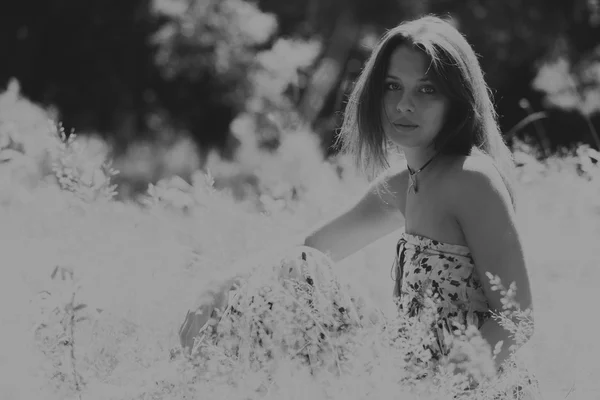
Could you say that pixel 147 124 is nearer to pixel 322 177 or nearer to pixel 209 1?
pixel 209 1

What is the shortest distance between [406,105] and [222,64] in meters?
6.58

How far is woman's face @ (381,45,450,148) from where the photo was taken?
2.09 metres

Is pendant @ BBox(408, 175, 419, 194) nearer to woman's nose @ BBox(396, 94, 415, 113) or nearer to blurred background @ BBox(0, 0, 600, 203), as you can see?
woman's nose @ BBox(396, 94, 415, 113)

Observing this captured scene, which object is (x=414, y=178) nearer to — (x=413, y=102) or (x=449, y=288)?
(x=413, y=102)

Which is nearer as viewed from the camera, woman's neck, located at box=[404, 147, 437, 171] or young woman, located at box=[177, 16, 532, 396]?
young woman, located at box=[177, 16, 532, 396]

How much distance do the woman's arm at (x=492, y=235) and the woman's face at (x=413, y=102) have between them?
0.62ft

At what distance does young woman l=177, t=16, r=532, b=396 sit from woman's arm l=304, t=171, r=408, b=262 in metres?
0.11

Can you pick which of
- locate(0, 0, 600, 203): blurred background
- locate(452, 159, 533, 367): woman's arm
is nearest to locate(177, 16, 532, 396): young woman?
locate(452, 159, 533, 367): woman's arm

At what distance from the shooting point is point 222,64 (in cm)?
848

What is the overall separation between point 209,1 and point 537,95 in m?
3.74

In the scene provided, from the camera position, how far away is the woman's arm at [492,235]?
1.86 meters

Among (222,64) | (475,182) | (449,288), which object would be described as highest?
(222,64)

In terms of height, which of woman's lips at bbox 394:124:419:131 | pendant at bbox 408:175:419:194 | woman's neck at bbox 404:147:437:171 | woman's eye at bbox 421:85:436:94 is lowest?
pendant at bbox 408:175:419:194

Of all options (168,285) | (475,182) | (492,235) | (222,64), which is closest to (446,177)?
(475,182)
